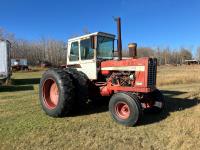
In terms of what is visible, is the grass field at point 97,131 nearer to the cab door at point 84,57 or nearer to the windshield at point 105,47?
the cab door at point 84,57

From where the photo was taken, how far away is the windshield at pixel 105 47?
830cm

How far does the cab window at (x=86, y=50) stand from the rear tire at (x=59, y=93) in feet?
2.99

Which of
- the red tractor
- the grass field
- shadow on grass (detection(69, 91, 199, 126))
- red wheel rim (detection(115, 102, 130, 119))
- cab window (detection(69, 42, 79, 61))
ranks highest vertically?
cab window (detection(69, 42, 79, 61))

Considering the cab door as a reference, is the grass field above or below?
below

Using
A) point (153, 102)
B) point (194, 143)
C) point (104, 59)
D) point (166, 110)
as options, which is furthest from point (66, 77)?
point (194, 143)

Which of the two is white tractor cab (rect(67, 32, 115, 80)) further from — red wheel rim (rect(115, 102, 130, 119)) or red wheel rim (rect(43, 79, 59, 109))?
red wheel rim (rect(115, 102, 130, 119))

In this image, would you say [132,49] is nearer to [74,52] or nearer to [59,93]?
[74,52]

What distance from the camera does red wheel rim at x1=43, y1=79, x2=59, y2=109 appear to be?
8.76 m

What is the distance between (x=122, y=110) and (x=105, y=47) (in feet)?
7.46

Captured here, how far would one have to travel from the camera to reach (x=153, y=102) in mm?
7953

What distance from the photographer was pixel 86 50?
27.8 ft

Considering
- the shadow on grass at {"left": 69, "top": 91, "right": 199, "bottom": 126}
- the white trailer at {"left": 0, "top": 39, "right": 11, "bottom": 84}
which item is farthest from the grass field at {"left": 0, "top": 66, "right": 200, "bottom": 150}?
the white trailer at {"left": 0, "top": 39, "right": 11, "bottom": 84}

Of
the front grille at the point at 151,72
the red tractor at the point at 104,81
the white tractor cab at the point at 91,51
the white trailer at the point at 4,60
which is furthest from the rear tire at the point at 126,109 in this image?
the white trailer at the point at 4,60

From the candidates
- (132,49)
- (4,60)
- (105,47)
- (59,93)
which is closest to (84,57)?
(105,47)
